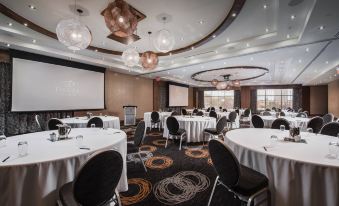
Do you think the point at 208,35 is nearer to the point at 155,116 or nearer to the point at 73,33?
the point at 73,33

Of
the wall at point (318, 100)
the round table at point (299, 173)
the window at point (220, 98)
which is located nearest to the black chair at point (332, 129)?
the round table at point (299, 173)

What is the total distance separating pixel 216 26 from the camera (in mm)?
4586

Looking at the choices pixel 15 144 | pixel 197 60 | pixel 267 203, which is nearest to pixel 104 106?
pixel 197 60

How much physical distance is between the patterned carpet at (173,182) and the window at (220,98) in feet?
53.1

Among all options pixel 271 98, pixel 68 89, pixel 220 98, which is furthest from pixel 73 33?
pixel 271 98

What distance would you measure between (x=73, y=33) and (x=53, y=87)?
5136 millimetres

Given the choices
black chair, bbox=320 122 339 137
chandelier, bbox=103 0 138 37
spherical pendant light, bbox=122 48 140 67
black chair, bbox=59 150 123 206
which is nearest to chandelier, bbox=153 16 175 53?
chandelier, bbox=103 0 138 37

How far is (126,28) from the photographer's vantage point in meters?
2.79

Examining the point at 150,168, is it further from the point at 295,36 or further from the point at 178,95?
the point at 178,95

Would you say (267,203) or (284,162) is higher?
(284,162)

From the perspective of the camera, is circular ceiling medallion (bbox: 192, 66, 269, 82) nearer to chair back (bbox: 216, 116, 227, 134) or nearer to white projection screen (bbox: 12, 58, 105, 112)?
chair back (bbox: 216, 116, 227, 134)

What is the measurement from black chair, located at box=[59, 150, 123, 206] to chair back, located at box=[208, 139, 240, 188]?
97cm

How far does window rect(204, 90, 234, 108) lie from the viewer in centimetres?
1911

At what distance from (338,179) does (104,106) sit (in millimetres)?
9086
